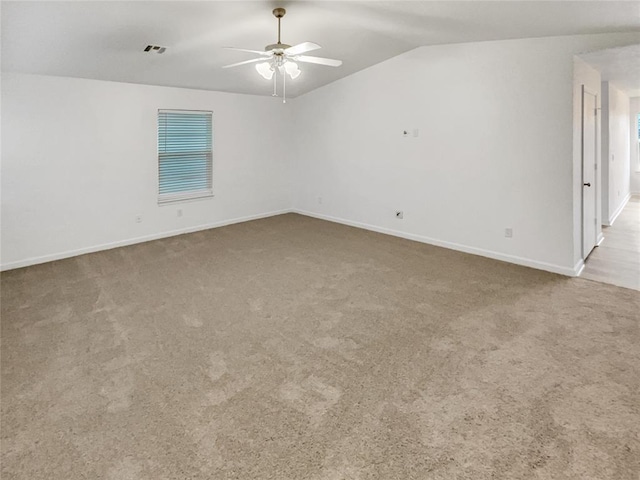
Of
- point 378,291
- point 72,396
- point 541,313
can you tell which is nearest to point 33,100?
point 72,396

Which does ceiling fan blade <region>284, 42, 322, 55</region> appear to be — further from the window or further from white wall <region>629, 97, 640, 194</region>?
white wall <region>629, 97, 640, 194</region>

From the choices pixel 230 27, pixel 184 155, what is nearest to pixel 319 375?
pixel 230 27

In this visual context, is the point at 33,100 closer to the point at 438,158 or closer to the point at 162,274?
the point at 162,274

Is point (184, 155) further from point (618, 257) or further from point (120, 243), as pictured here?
point (618, 257)

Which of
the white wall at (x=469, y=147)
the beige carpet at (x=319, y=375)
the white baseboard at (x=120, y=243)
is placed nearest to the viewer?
the beige carpet at (x=319, y=375)

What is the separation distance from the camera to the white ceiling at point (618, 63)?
376cm

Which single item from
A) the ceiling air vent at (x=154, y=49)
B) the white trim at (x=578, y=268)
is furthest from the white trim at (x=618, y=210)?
the ceiling air vent at (x=154, y=49)

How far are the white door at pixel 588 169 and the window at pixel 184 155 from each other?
513 centimetres

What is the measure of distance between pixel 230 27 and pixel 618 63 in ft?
13.9

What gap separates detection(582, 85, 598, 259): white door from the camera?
428 centimetres

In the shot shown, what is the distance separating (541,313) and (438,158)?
256cm

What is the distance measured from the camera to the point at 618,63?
14.2 ft

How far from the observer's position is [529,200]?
4355 mm

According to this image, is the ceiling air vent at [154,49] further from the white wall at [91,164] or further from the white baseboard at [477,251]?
the white baseboard at [477,251]
